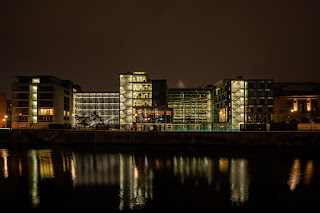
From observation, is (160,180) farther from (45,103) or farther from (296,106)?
(45,103)

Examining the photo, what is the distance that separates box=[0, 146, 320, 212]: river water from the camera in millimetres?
20156

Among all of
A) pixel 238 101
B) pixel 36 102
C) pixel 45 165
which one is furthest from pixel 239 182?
pixel 36 102

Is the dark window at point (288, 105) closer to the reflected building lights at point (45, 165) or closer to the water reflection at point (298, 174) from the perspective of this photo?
the water reflection at point (298, 174)

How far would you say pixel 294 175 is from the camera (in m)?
29.7

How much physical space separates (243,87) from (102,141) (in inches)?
1683

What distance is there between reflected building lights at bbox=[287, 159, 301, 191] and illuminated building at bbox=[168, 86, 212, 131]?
167 ft

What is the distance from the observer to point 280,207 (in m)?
19.6

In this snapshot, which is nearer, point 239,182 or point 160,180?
point 239,182

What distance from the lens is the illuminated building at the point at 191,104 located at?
3438 inches

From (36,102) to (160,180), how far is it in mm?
71429

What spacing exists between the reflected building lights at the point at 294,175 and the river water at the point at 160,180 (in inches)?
4.0

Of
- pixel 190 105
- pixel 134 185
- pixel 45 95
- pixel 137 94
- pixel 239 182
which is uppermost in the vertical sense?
pixel 45 95

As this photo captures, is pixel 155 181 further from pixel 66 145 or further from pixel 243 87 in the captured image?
pixel 243 87

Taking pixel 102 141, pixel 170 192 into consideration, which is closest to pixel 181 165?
pixel 170 192
